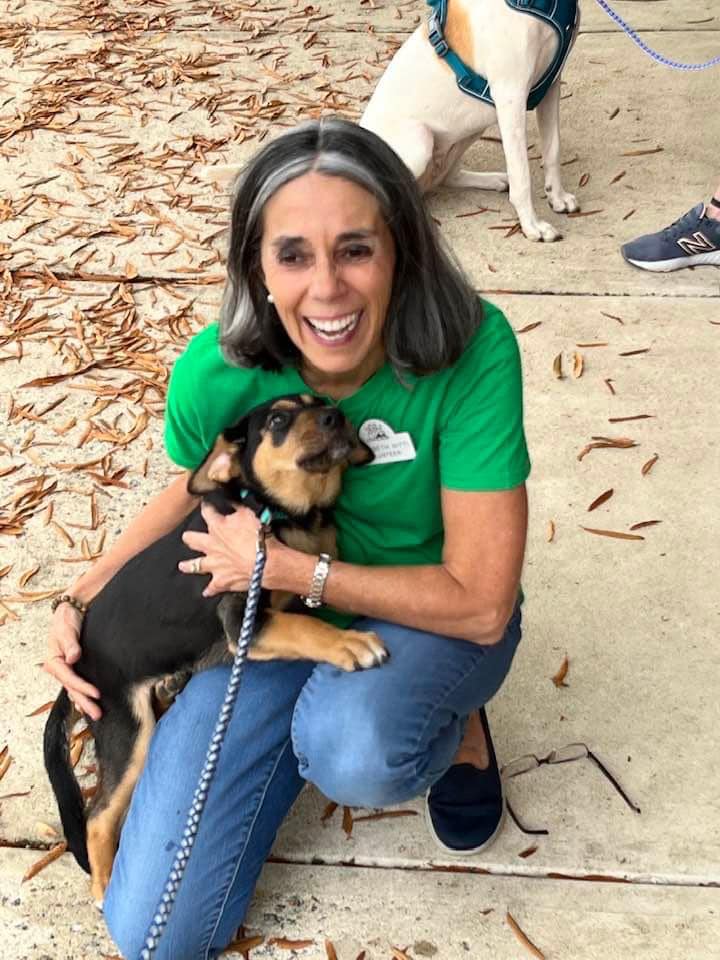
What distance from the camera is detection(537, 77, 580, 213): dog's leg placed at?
16.0ft

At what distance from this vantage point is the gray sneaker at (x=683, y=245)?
4535 millimetres

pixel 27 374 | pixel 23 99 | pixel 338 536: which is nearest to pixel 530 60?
pixel 27 374

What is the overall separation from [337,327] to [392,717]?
81 cm

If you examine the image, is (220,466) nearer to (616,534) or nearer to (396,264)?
(396,264)

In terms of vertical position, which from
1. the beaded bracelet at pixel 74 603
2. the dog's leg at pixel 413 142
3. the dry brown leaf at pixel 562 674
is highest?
the beaded bracelet at pixel 74 603

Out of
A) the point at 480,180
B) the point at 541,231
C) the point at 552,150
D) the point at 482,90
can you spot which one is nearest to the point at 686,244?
the point at 541,231

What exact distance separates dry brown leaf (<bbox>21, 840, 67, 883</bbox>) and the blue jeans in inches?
11.8

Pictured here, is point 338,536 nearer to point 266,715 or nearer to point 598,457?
point 266,715

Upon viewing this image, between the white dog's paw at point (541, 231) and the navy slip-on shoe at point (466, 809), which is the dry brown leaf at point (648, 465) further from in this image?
the white dog's paw at point (541, 231)

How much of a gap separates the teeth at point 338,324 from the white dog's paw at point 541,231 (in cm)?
299

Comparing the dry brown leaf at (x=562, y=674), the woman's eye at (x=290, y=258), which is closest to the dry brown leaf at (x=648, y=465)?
the dry brown leaf at (x=562, y=674)

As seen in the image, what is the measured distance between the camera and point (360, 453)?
231cm

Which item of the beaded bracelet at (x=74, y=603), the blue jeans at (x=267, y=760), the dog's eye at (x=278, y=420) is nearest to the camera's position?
the blue jeans at (x=267, y=760)

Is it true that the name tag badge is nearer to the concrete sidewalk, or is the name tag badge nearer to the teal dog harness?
the concrete sidewalk
